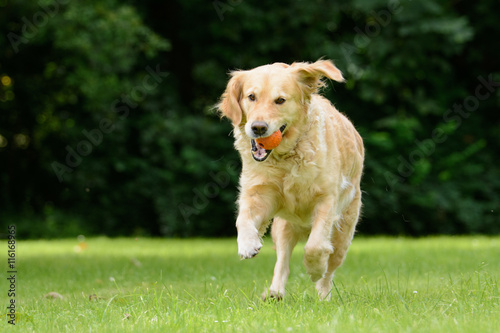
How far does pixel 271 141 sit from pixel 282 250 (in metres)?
1.11

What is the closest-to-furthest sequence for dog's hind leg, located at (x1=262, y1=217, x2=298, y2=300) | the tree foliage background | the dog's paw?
the dog's paw < dog's hind leg, located at (x1=262, y1=217, x2=298, y2=300) < the tree foliage background

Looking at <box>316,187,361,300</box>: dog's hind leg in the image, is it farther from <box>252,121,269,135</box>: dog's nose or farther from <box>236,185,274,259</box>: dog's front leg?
<box>252,121,269,135</box>: dog's nose

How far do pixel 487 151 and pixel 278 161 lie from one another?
1382 centimetres

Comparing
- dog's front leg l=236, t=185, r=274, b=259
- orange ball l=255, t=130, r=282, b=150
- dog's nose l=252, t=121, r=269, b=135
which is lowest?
dog's front leg l=236, t=185, r=274, b=259

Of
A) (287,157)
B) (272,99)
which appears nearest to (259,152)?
(287,157)

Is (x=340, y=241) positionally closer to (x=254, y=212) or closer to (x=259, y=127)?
(x=254, y=212)

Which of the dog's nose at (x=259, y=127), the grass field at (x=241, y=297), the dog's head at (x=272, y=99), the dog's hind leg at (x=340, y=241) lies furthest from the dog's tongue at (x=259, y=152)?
the dog's hind leg at (x=340, y=241)

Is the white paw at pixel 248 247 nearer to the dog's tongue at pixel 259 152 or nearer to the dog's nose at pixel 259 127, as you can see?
the dog's tongue at pixel 259 152

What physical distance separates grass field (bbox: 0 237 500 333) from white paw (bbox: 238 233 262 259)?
0.32 meters

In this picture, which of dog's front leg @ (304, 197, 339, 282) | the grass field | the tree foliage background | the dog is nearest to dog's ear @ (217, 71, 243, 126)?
the dog

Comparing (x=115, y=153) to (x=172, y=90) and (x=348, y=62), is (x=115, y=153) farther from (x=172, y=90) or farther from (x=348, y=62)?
(x=348, y=62)

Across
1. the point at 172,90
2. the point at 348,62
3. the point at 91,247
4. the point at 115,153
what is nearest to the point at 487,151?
the point at 348,62

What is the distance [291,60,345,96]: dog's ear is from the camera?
204 inches

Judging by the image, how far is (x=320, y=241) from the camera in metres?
4.97
